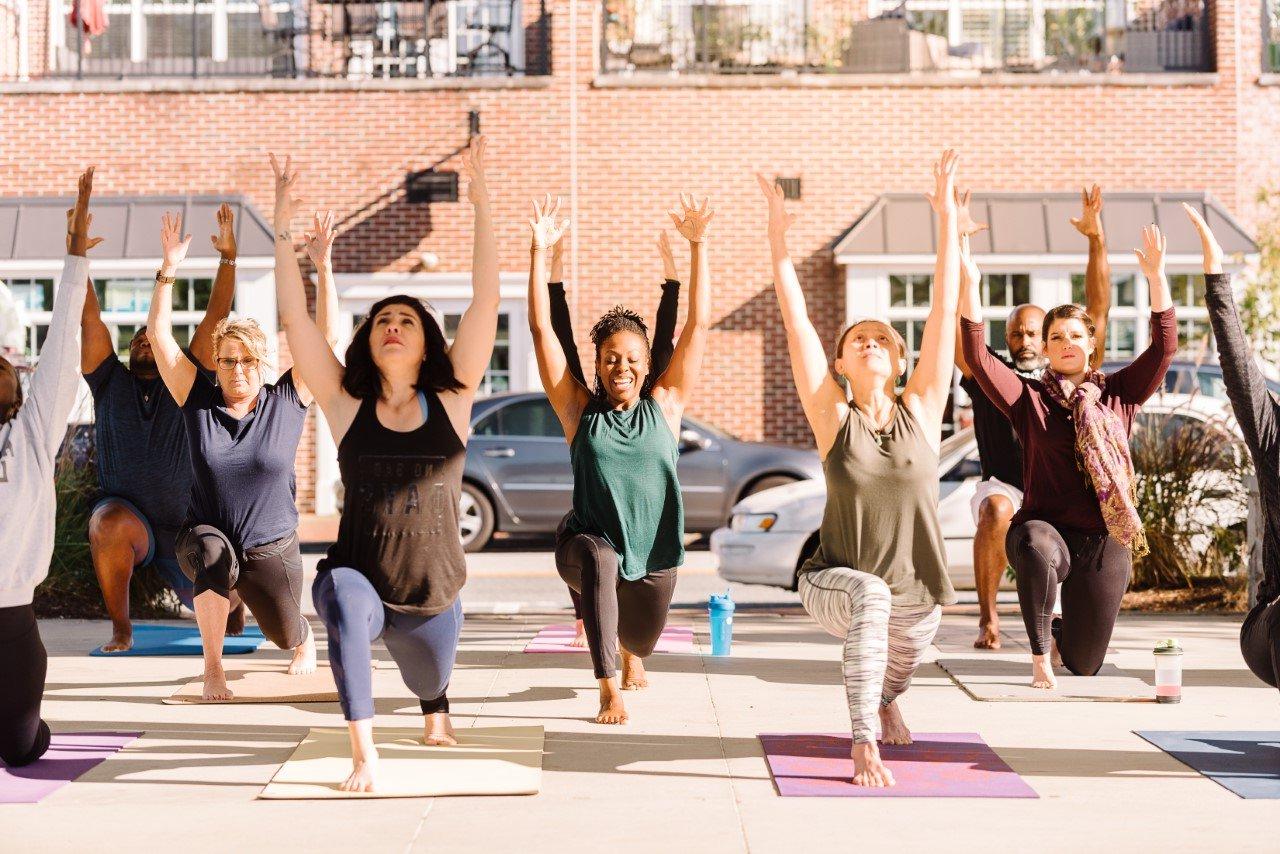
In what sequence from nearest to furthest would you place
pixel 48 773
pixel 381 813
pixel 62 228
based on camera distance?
pixel 381 813
pixel 48 773
pixel 62 228

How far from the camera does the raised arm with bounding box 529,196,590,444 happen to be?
21.9 feet

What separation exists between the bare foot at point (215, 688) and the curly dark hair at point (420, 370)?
2.15 metres

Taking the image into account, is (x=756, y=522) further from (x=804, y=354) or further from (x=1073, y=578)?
(x=804, y=354)

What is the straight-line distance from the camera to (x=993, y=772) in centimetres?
574

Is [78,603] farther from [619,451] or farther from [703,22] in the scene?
[703,22]

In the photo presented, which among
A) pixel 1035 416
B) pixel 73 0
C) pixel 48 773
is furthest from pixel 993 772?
pixel 73 0

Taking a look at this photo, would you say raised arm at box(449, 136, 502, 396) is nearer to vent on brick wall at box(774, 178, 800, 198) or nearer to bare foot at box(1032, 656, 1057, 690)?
bare foot at box(1032, 656, 1057, 690)

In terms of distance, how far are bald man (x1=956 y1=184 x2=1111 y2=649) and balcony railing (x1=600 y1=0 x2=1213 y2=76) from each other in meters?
12.3

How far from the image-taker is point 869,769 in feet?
18.1

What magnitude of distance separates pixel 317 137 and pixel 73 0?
420 cm

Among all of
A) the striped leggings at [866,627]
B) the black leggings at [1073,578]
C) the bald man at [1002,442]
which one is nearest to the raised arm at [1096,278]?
the bald man at [1002,442]

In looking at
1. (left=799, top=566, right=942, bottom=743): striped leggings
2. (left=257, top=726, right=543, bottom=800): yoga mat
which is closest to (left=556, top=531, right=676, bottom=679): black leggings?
(left=257, top=726, right=543, bottom=800): yoga mat

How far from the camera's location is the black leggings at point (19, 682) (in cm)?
553

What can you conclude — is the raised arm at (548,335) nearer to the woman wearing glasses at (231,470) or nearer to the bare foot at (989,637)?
the woman wearing glasses at (231,470)
